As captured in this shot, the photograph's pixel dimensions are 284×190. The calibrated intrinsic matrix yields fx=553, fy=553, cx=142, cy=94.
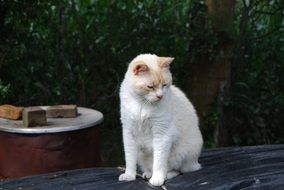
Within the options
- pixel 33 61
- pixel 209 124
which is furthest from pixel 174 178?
pixel 33 61

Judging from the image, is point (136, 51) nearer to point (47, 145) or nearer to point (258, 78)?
point (258, 78)

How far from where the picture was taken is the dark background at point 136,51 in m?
4.25

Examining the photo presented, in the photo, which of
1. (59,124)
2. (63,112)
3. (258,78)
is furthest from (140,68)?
(258,78)

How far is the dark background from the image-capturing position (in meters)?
4.25

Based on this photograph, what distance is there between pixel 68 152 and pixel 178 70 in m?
1.66

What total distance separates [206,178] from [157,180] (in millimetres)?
248

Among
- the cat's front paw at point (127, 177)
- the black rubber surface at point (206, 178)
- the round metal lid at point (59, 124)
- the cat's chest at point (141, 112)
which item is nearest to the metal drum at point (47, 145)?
the round metal lid at point (59, 124)

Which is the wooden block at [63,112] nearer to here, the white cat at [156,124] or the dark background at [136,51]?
the white cat at [156,124]

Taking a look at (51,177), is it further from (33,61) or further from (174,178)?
(33,61)

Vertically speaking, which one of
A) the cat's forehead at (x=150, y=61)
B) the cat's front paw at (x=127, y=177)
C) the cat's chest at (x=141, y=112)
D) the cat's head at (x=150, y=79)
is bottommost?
the cat's front paw at (x=127, y=177)

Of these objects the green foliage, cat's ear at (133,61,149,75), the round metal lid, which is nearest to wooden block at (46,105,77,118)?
the round metal lid

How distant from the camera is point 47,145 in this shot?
3.04 m

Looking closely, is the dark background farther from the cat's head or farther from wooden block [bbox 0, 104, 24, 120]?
the cat's head

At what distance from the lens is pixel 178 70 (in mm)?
4523
